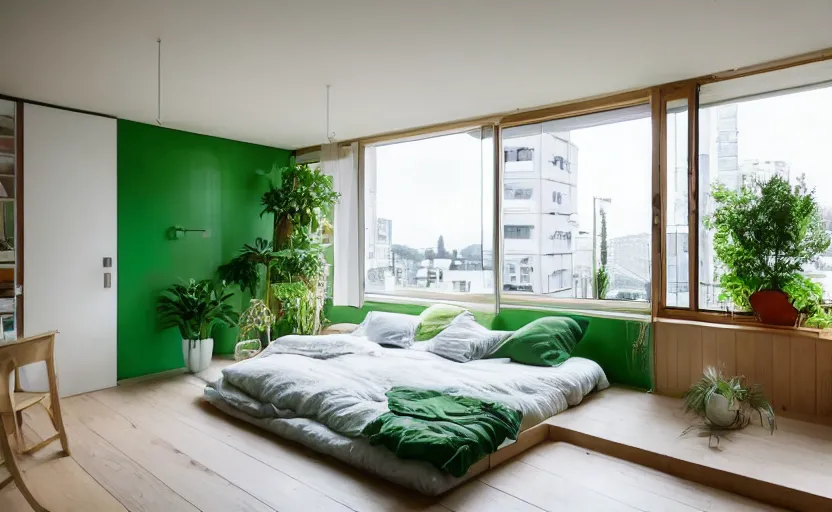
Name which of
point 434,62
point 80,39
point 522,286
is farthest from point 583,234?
point 80,39

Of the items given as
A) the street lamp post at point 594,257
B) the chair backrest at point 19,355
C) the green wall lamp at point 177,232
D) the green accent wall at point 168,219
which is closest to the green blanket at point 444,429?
the street lamp post at point 594,257

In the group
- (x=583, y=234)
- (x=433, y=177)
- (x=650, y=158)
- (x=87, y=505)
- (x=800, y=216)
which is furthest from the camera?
(x=433, y=177)

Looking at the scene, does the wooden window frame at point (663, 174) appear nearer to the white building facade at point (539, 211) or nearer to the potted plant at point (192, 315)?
the white building facade at point (539, 211)

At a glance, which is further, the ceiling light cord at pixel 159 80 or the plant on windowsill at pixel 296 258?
the plant on windowsill at pixel 296 258

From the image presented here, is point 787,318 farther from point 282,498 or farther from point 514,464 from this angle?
point 282,498

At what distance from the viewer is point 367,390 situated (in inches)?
129

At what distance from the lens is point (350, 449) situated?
273cm

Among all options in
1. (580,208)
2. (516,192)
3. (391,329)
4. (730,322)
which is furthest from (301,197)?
(730,322)

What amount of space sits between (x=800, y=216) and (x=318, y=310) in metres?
4.05

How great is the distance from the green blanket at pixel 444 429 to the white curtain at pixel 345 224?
252cm

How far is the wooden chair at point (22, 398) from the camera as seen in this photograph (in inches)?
91.9

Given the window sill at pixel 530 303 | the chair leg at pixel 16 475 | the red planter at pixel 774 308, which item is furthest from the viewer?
the window sill at pixel 530 303

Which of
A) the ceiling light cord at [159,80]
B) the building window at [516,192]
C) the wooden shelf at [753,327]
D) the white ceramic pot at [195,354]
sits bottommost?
the white ceramic pot at [195,354]

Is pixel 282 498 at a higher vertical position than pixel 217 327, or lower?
lower
